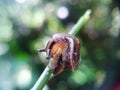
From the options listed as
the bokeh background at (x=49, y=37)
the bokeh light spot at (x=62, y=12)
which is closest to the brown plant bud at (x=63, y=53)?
the bokeh background at (x=49, y=37)

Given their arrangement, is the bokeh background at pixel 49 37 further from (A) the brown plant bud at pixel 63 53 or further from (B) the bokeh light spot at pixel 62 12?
(A) the brown plant bud at pixel 63 53

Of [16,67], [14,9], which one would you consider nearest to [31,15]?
[14,9]

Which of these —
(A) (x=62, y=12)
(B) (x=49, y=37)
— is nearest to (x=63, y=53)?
(B) (x=49, y=37)

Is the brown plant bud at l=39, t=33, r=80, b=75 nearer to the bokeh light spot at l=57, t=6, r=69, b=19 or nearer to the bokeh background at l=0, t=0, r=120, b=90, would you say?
the bokeh background at l=0, t=0, r=120, b=90

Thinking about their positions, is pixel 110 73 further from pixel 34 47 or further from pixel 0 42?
pixel 0 42

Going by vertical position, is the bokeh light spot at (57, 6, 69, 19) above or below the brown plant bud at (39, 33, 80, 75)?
below

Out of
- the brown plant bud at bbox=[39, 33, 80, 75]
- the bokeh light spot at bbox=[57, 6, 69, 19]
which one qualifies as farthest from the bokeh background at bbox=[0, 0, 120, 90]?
the brown plant bud at bbox=[39, 33, 80, 75]
